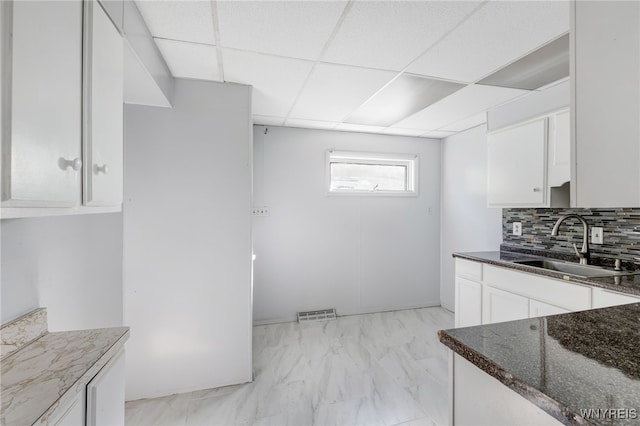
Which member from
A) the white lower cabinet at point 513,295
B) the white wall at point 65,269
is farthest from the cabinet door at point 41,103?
the white lower cabinet at point 513,295

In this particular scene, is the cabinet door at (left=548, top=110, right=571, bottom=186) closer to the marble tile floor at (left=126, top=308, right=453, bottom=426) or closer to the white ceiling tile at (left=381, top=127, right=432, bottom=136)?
the white ceiling tile at (left=381, top=127, right=432, bottom=136)

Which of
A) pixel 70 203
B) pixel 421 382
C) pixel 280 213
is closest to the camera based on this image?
pixel 70 203

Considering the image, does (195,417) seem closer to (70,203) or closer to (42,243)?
(42,243)

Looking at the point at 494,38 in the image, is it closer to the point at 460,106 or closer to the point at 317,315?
the point at 460,106

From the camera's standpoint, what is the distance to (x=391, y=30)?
1543 mm

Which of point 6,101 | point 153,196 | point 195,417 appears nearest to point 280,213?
point 153,196

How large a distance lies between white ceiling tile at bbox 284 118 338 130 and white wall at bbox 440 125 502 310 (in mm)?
1623

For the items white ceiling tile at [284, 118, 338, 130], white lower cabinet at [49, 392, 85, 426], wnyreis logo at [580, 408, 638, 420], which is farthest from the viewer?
white ceiling tile at [284, 118, 338, 130]

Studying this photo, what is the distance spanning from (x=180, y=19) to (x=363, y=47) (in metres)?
1.00

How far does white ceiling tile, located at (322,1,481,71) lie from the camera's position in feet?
4.49

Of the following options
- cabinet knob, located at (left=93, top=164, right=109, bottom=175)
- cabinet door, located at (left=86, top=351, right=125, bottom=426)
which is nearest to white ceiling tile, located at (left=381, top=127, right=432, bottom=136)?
cabinet knob, located at (left=93, top=164, right=109, bottom=175)

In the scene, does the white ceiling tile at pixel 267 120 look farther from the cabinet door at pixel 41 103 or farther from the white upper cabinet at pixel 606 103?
the white upper cabinet at pixel 606 103

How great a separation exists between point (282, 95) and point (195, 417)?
7.93 feet

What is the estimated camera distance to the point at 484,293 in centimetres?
243
